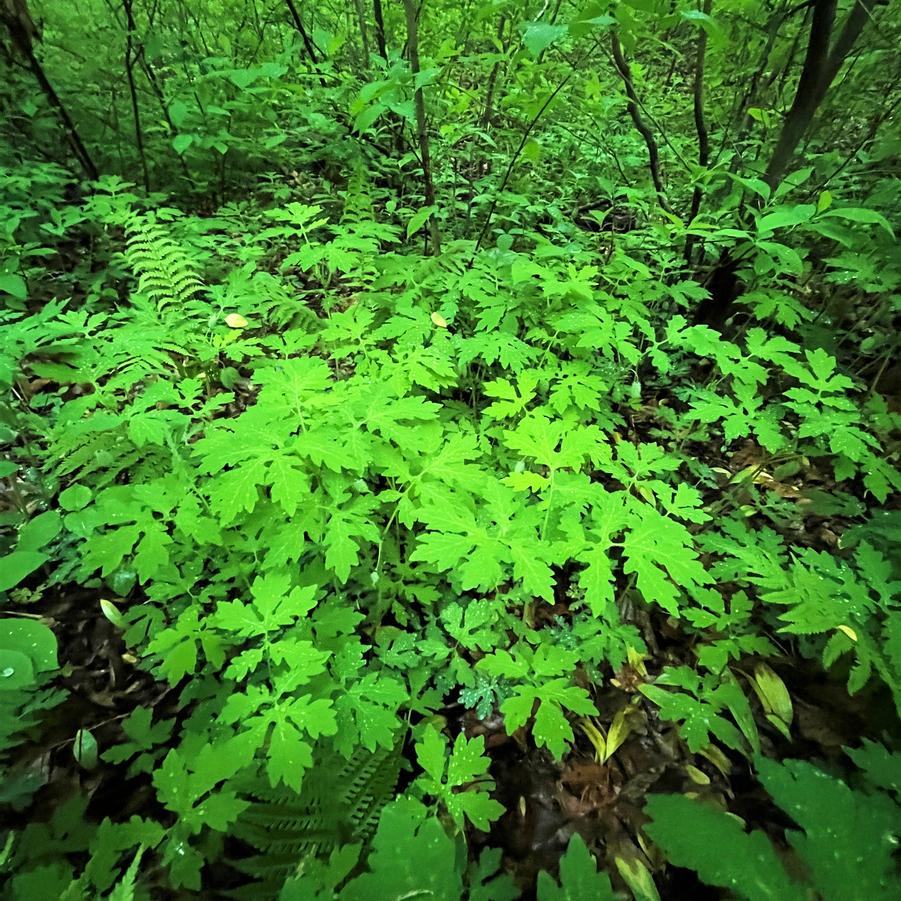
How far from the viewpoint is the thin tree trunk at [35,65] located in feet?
10.7

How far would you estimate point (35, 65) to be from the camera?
3.28m

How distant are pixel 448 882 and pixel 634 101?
380 centimetres

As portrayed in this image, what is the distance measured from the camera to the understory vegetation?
1332 mm

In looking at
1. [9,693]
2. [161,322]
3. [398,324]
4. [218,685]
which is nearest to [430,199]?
[398,324]

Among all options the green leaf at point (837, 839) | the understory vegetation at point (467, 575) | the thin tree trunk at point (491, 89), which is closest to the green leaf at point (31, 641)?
the understory vegetation at point (467, 575)

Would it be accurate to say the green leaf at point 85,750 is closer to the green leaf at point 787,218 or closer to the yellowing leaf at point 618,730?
the yellowing leaf at point 618,730

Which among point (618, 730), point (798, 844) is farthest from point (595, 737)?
point (798, 844)

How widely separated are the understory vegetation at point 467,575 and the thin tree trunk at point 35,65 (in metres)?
0.03

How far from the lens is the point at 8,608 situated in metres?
2.05

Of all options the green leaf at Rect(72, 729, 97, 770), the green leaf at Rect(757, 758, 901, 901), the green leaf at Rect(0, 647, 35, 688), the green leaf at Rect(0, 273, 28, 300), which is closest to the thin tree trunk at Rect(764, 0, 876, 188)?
the green leaf at Rect(757, 758, 901, 901)

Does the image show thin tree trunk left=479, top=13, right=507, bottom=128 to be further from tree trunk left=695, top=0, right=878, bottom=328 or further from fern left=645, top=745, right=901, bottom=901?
fern left=645, top=745, right=901, bottom=901

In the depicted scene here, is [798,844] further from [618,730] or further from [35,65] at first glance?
[35,65]

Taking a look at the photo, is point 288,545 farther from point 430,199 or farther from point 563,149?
point 563,149

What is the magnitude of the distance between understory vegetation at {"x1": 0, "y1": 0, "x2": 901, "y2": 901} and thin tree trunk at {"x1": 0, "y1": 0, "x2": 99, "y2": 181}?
0.03 meters
